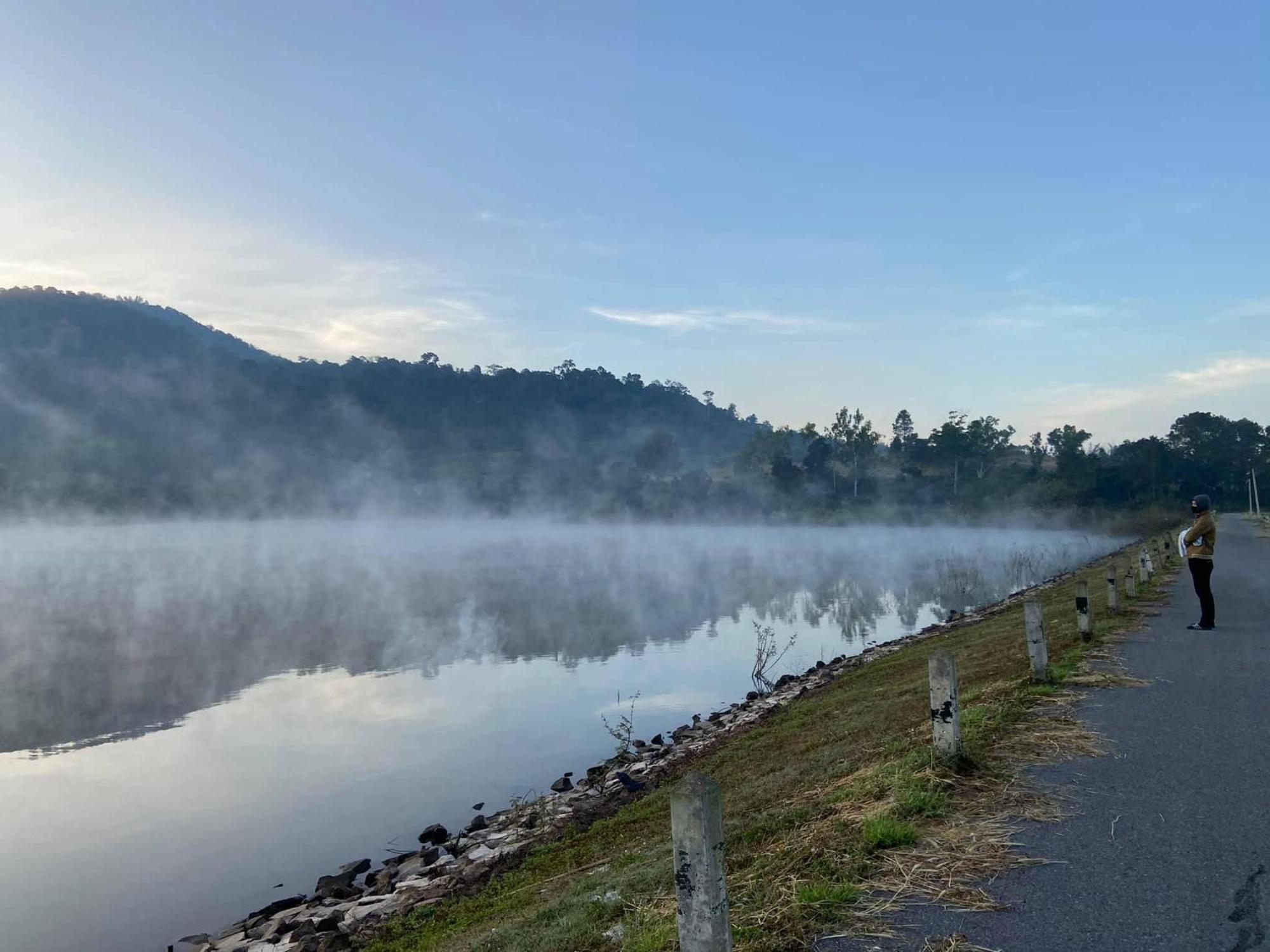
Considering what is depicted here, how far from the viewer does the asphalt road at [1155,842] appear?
4.48m

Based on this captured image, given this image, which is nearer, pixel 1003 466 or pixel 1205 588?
pixel 1205 588

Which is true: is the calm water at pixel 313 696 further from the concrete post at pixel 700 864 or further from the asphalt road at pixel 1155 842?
the asphalt road at pixel 1155 842

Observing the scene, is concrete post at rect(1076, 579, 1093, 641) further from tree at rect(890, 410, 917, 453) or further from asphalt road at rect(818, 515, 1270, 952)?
tree at rect(890, 410, 917, 453)

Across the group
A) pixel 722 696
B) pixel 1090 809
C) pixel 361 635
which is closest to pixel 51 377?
pixel 361 635

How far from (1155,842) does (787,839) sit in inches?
97.9

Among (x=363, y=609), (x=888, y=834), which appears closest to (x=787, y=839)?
(x=888, y=834)

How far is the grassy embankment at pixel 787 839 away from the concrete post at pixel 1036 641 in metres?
0.18

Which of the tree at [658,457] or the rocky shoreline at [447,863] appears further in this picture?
the tree at [658,457]

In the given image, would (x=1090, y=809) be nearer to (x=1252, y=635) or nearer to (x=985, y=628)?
(x=1252, y=635)

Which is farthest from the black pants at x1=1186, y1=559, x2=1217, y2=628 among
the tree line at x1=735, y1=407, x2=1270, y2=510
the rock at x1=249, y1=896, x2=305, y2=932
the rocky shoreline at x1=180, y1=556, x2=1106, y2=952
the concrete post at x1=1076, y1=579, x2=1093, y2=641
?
the tree line at x1=735, y1=407, x2=1270, y2=510

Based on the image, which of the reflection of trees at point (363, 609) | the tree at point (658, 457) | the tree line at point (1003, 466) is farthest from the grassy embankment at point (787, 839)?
the tree at point (658, 457)

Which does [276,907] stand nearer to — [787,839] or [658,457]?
[787,839]

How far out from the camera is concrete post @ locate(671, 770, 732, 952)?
374 centimetres

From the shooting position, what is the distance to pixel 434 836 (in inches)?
449
